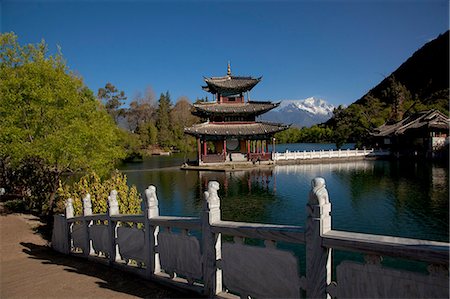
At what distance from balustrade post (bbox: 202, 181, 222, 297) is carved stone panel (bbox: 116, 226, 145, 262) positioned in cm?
140

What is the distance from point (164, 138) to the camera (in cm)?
6431

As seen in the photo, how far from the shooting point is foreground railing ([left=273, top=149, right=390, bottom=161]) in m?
34.0

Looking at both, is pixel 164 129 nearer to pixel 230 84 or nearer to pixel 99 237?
pixel 230 84

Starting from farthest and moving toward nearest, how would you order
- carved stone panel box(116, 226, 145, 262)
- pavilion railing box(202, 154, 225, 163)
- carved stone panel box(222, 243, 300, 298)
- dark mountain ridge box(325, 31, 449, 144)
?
dark mountain ridge box(325, 31, 449, 144)
pavilion railing box(202, 154, 225, 163)
carved stone panel box(116, 226, 145, 262)
carved stone panel box(222, 243, 300, 298)

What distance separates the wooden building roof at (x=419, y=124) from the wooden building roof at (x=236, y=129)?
15.7 metres

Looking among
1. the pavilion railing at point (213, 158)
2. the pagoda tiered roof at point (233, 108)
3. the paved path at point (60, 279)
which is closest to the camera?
the paved path at point (60, 279)

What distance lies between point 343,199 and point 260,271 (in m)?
13.5

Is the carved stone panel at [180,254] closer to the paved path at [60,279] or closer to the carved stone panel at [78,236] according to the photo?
the paved path at [60,279]

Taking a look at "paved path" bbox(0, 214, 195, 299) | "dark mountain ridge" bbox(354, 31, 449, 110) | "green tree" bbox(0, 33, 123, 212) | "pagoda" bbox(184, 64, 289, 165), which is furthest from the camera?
"dark mountain ridge" bbox(354, 31, 449, 110)

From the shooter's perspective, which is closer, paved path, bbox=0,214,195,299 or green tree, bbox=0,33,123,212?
paved path, bbox=0,214,195,299

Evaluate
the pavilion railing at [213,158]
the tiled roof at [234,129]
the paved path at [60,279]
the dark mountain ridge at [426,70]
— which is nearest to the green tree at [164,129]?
the tiled roof at [234,129]

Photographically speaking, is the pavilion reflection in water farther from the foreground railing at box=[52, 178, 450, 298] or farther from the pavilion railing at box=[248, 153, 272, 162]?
the foreground railing at box=[52, 178, 450, 298]

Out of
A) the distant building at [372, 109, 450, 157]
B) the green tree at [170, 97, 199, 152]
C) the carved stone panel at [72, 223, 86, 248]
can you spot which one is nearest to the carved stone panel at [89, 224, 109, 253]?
the carved stone panel at [72, 223, 86, 248]

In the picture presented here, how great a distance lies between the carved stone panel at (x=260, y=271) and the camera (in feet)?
10.3
